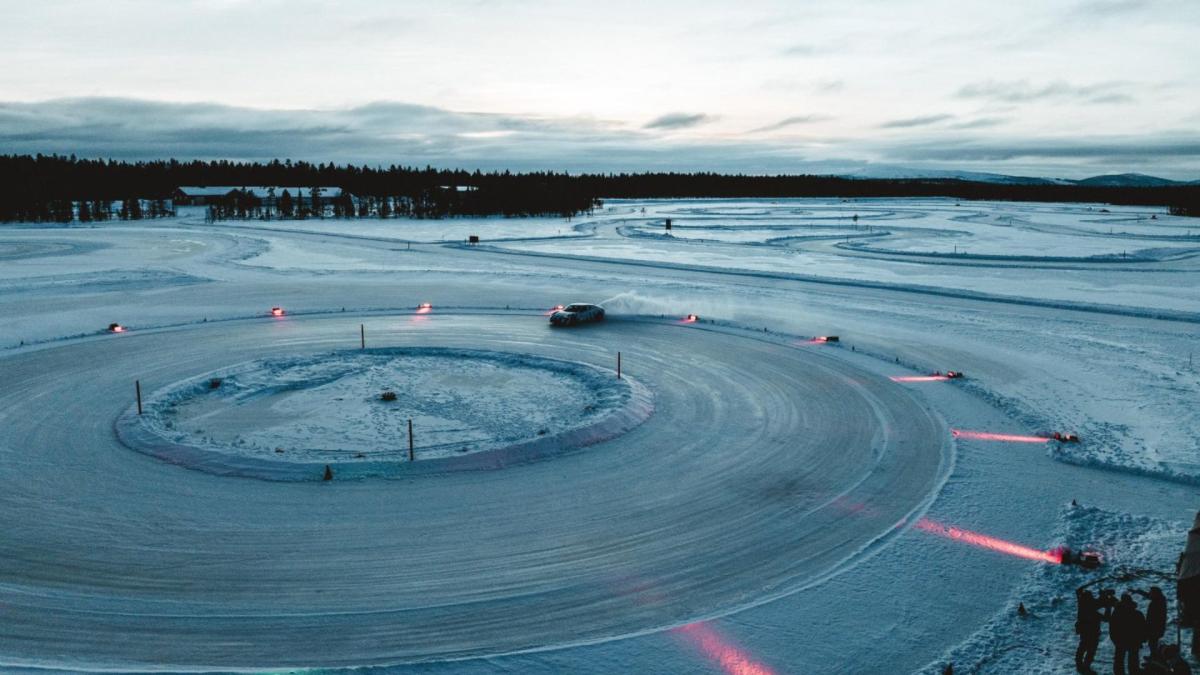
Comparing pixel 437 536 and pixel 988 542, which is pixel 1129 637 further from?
pixel 437 536

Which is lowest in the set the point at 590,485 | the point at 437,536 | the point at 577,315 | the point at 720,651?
the point at 720,651

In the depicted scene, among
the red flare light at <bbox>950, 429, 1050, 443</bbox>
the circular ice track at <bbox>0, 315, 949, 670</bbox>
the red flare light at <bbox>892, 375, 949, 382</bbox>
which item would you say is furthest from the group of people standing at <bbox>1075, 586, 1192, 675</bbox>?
the red flare light at <bbox>892, 375, 949, 382</bbox>

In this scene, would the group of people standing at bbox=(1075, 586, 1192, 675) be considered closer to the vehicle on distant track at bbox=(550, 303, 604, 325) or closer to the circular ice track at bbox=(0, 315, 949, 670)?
the circular ice track at bbox=(0, 315, 949, 670)

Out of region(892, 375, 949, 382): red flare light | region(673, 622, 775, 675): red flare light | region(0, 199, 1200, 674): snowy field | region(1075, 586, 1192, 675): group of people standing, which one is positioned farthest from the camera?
region(892, 375, 949, 382): red flare light

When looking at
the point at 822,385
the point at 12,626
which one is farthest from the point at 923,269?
the point at 12,626

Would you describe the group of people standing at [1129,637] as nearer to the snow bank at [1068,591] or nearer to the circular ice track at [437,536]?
the snow bank at [1068,591]

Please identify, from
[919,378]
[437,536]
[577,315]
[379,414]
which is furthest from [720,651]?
[577,315]

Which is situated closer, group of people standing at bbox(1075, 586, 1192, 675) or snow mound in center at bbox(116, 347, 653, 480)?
group of people standing at bbox(1075, 586, 1192, 675)
